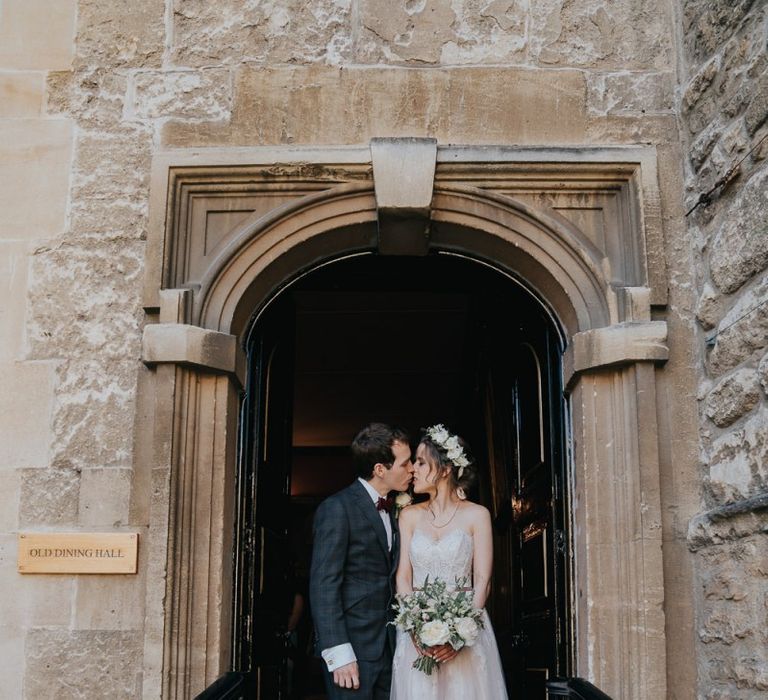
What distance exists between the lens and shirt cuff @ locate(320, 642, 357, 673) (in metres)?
4.42

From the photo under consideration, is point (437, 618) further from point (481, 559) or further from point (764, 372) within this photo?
point (764, 372)

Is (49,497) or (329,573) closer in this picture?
(49,497)

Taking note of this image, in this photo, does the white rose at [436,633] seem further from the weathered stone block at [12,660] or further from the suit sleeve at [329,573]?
the weathered stone block at [12,660]

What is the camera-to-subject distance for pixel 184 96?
15.7 feet

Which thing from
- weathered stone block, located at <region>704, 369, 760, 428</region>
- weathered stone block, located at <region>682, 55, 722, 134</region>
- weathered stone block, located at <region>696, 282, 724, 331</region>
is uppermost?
weathered stone block, located at <region>682, 55, 722, 134</region>

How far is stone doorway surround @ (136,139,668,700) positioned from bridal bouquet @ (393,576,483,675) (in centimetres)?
46

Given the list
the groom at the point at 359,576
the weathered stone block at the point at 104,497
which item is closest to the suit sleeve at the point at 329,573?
the groom at the point at 359,576

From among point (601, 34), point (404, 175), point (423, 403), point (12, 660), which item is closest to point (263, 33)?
point (404, 175)

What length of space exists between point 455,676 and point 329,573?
70 centimetres

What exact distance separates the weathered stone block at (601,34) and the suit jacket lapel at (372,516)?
2137mm

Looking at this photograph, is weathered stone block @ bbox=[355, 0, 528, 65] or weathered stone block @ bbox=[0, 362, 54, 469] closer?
weathered stone block @ bbox=[0, 362, 54, 469]

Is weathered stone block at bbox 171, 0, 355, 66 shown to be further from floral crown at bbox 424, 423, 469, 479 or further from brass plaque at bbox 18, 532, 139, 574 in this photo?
brass plaque at bbox 18, 532, 139, 574

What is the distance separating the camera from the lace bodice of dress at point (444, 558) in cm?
465

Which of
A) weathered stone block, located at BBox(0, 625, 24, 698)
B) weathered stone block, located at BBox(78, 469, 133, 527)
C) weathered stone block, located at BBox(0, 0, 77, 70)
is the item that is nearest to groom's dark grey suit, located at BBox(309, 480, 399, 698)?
weathered stone block, located at BBox(78, 469, 133, 527)
